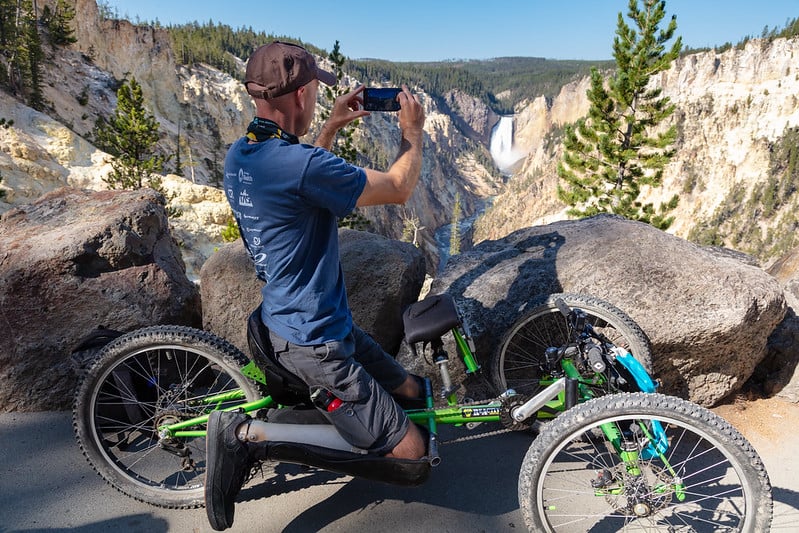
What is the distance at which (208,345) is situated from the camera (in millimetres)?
3004

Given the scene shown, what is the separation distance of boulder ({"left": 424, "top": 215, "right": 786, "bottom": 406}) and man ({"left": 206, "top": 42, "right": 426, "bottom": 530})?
1567 mm

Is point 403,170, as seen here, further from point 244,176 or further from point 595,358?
point 595,358

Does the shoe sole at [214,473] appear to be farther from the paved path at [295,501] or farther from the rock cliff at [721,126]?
the rock cliff at [721,126]

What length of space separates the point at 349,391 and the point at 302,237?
832 mm

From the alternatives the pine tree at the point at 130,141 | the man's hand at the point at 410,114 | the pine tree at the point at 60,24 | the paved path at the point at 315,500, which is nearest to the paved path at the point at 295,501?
the paved path at the point at 315,500

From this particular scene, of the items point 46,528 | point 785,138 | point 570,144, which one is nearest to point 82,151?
point 570,144

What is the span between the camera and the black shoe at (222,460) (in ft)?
8.36

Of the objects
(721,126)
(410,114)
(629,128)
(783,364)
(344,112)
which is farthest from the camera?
(721,126)

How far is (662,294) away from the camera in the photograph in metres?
3.70

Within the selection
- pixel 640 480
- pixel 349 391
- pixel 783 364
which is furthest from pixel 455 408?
pixel 783 364

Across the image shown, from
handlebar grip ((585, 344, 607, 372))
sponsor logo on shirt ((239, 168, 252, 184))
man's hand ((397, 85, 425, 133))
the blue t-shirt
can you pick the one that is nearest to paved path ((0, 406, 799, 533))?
handlebar grip ((585, 344, 607, 372))

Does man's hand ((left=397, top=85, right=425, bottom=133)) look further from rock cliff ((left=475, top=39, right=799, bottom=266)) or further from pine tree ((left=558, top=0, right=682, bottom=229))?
rock cliff ((left=475, top=39, right=799, bottom=266))

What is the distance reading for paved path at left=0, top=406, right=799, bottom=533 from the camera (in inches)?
112

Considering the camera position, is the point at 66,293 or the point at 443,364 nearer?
the point at 443,364
